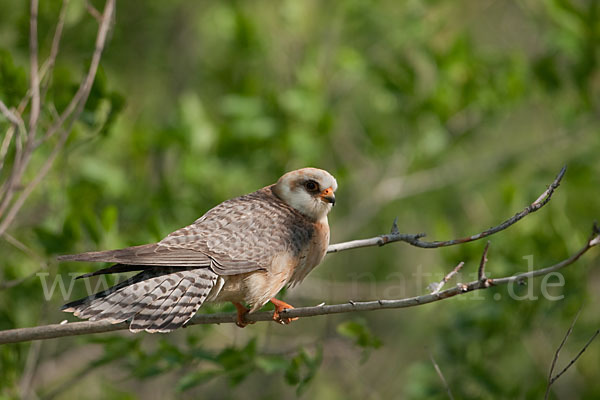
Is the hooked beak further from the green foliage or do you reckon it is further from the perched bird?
the green foliage

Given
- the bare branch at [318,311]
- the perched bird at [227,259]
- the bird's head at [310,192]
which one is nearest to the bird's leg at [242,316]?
the perched bird at [227,259]

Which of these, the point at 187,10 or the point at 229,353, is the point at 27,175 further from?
the point at 187,10

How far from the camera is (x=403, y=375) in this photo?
819 cm

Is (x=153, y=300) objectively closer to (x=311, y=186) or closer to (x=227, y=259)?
(x=227, y=259)

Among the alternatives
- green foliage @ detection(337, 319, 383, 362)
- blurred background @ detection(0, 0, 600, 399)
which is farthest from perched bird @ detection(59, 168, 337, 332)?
blurred background @ detection(0, 0, 600, 399)

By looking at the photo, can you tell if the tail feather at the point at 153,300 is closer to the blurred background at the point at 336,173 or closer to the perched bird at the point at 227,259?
the perched bird at the point at 227,259

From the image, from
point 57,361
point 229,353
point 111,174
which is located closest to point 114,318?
point 229,353

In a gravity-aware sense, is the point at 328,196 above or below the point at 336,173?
below

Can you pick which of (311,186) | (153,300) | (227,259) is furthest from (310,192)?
(153,300)

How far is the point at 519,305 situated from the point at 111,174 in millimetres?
3511

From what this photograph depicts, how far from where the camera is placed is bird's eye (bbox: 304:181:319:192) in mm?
4461

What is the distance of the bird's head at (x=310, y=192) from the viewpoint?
4418 millimetres

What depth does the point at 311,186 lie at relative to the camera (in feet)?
14.7

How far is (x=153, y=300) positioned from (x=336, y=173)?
3395 mm
